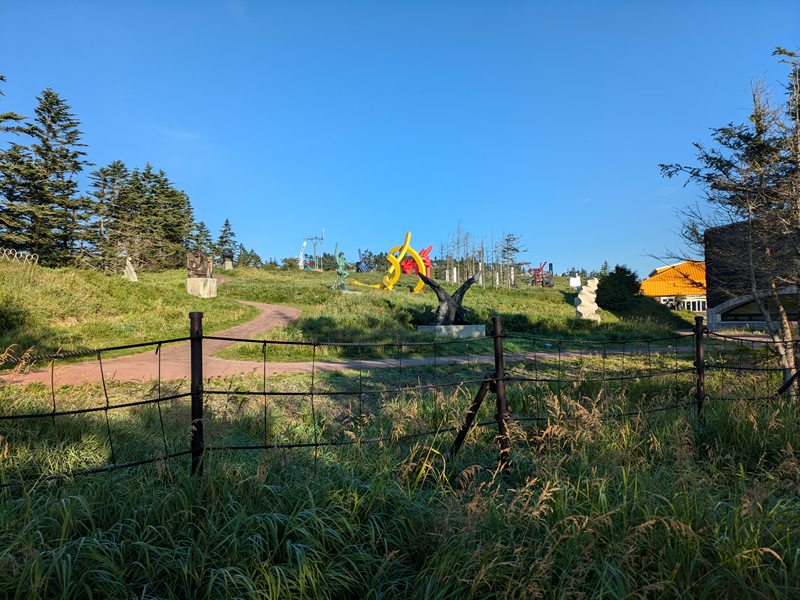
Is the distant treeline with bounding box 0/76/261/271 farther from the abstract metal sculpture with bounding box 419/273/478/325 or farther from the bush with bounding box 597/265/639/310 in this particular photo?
the bush with bounding box 597/265/639/310

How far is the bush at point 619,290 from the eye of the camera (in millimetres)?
26672

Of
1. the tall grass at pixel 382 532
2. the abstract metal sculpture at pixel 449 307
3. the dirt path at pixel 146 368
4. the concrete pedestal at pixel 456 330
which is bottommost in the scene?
the dirt path at pixel 146 368

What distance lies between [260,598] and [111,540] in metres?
0.89

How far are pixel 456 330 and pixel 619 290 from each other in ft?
53.7

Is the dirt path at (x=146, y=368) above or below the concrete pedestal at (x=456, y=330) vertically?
below

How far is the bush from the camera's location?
2667 centimetres

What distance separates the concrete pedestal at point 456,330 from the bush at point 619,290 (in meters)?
15.0

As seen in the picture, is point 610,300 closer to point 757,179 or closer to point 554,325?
point 554,325

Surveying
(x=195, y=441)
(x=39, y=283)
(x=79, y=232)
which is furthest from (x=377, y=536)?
(x=79, y=232)

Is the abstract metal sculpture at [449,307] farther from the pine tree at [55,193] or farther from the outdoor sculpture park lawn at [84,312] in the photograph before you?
the pine tree at [55,193]

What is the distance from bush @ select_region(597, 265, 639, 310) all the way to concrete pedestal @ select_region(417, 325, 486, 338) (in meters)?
15.0

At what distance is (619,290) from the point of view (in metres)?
26.8

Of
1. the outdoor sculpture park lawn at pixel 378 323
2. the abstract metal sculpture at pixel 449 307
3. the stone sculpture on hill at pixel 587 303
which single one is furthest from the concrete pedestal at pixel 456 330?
the stone sculpture on hill at pixel 587 303

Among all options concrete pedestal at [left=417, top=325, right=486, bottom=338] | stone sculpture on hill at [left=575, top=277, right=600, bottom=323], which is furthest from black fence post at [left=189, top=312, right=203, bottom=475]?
stone sculpture on hill at [left=575, top=277, right=600, bottom=323]
